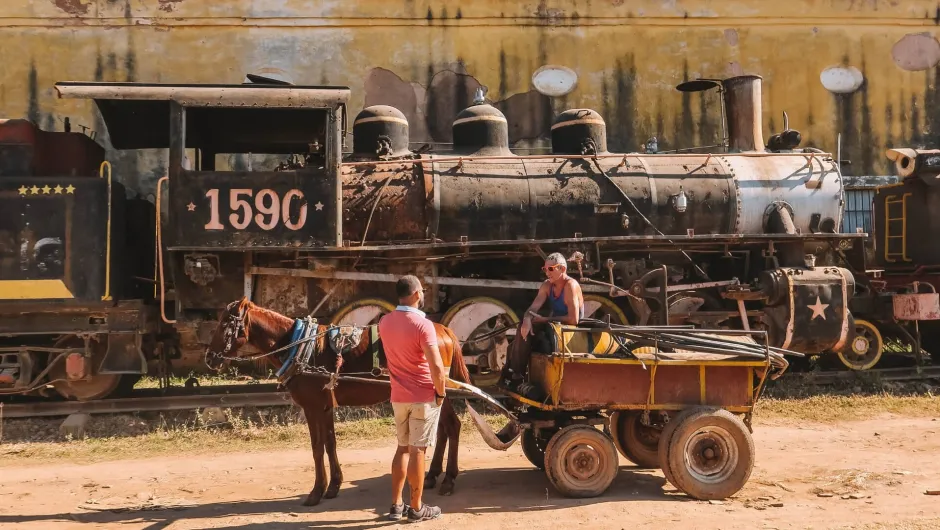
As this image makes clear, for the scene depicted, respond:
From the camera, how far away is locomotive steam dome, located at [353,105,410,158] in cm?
941

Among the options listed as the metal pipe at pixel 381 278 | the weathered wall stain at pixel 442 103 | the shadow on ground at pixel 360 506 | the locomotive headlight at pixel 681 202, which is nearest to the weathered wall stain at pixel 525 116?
the weathered wall stain at pixel 442 103

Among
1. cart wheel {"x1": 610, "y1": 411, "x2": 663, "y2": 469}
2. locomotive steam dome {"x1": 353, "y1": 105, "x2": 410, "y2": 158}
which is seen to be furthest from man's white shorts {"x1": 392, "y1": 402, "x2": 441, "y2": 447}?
locomotive steam dome {"x1": 353, "y1": 105, "x2": 410, "y2": 158}

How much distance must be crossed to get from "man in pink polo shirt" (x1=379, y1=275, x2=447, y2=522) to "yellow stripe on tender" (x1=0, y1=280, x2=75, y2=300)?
489 cm

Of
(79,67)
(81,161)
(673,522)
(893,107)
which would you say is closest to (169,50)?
(79,67)

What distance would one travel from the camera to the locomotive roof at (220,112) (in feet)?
25.8

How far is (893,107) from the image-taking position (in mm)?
15281

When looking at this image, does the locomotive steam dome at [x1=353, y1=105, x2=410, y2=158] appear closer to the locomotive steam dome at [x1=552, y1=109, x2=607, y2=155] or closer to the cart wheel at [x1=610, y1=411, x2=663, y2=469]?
the locomotive steam dome at [x1=552, y1=109, x2=607, y2=155]

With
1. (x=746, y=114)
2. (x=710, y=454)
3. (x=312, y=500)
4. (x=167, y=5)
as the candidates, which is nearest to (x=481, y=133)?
(x=746, y=114)

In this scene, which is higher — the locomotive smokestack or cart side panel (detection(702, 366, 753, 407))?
the locomotive smokestack

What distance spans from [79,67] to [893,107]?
53.4ft

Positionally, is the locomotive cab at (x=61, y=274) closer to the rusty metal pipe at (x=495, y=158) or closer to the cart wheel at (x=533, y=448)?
the rusty metal pipe at (x=495, y=158)

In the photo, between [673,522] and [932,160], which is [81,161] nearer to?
[673,522]

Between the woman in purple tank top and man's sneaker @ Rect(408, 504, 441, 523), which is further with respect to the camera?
the woman in purple tank top

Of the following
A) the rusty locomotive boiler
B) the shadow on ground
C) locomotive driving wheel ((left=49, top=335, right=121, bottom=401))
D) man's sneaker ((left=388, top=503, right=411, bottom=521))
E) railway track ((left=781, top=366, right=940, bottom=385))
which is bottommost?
the shadow on ground
